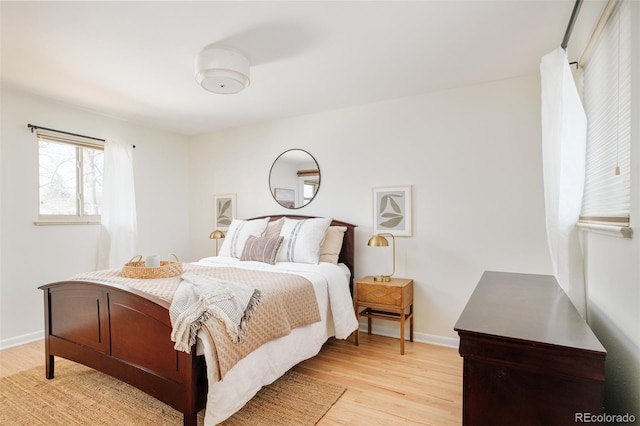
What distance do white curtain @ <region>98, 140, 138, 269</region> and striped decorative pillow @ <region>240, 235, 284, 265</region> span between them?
158cm

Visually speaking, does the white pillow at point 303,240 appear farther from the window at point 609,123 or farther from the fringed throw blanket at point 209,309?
the window at point 609,123

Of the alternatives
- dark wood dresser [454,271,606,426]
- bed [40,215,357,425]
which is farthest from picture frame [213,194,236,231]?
dark wood dresser [454,271,606,426]

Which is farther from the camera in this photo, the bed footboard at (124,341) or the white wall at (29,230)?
the white wall at (29,230)

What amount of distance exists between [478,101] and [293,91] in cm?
172

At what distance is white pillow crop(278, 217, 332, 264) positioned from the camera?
320cm

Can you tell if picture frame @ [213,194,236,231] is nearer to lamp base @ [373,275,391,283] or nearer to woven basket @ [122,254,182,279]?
woven basket @ [122,254,182,279]

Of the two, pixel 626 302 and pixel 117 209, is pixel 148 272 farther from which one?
pixel 626 302

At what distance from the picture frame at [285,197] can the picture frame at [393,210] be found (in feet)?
3.44

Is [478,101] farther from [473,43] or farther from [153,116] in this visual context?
[153,116]

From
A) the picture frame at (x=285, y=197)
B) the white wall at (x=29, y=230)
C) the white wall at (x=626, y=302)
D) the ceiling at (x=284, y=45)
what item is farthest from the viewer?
the picture frame at (x=285, y=197)

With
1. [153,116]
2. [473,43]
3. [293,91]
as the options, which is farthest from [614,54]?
[153,116]

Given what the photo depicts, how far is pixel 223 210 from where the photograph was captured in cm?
458

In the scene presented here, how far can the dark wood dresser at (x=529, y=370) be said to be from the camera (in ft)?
3.18

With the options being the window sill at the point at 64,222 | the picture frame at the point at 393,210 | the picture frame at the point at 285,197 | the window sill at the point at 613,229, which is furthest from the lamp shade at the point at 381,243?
the window sill at the point at 64,222
